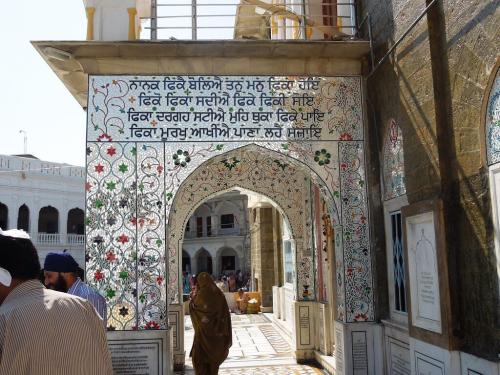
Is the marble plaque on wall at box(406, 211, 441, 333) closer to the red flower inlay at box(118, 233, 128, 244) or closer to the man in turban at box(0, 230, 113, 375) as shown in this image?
the red flower inlay at box(118, 233, 128, 244)

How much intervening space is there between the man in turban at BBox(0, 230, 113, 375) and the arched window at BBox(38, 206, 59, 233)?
2286 centimetres

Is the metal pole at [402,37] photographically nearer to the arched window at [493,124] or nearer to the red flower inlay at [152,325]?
the arched window at [493,124]

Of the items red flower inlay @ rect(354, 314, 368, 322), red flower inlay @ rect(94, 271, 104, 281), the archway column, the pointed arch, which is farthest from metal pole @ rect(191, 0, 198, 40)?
the archway column

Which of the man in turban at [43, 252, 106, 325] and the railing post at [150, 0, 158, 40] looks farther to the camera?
the railing post at [150, 0, 158, 40]

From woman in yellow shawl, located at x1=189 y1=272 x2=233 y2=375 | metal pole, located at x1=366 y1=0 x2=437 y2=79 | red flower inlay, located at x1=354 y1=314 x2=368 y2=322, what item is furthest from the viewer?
woman in yellow shawl, located at x1=189 y1=272 x2=233 y2=375

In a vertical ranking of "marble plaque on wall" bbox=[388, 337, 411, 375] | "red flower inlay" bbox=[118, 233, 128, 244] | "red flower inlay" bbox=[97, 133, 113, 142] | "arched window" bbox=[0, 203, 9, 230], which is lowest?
"marble plaque on wall" bbox=[388, 337, 411, 375]

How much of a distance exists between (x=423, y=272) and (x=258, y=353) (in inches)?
182

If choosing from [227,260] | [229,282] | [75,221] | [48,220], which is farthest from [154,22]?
[227,260]

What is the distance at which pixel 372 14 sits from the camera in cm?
541

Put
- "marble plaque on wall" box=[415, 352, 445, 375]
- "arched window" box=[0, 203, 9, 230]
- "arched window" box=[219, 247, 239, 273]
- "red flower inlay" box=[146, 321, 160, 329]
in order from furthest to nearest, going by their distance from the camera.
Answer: "arched window" box=[219, 247, 239, 273] < "arched window" box=[0, 203, 9, 230] < "red flower inlay" box=[146, 321, 160, 329] < "marble plaque on wall" box=[415, 352, 445, 375]

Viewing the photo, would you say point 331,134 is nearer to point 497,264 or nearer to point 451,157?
point 451,157

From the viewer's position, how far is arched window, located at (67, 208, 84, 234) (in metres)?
24.4

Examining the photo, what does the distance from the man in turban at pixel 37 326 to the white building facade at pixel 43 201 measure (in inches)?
747

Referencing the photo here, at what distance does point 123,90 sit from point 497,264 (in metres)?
3.60
